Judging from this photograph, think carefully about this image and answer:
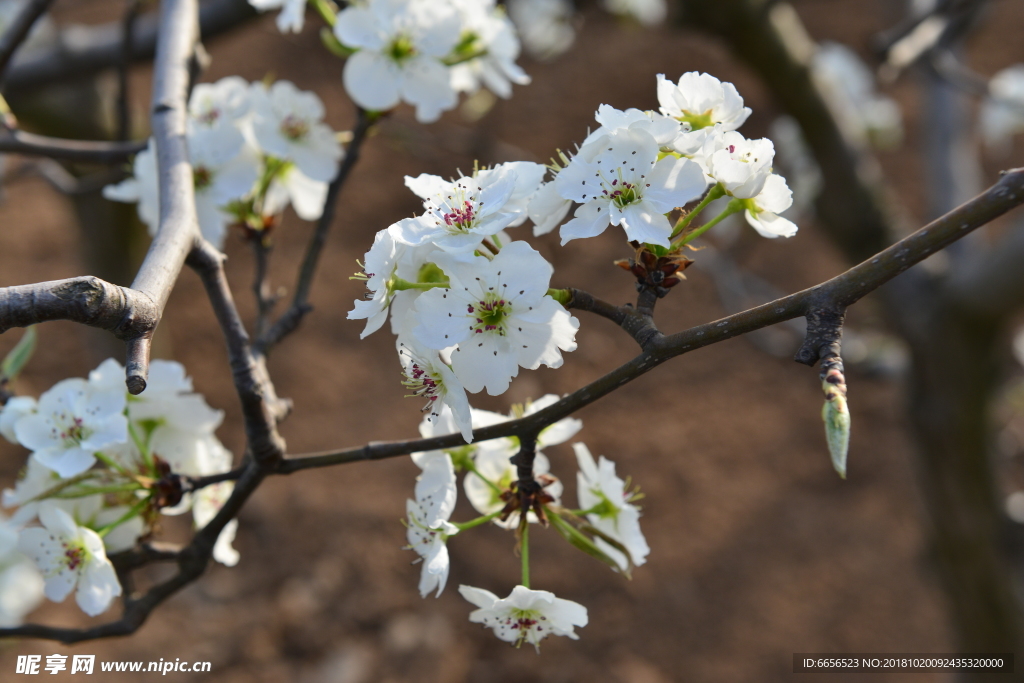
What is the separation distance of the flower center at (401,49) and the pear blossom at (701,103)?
55 centimetres

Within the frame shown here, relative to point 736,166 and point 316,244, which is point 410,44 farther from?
point 736,166

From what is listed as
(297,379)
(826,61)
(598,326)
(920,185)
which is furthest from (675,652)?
(920,185)

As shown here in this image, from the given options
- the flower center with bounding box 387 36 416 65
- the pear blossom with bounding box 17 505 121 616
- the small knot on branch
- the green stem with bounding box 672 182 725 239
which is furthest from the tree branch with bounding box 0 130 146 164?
the small knot on branch

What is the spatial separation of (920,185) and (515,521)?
567cm

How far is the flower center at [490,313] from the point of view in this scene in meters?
0.83

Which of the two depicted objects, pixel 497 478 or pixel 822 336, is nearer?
pixel 822 336

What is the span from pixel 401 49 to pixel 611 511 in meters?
0.85

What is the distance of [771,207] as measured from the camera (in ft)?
3.00

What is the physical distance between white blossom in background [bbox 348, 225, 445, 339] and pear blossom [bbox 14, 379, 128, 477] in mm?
429

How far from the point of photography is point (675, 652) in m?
3.39

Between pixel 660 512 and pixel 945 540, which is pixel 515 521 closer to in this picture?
pixel 945 540

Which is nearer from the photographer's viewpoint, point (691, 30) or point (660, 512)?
point (691, 30)

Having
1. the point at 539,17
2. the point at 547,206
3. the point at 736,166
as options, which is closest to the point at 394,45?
the point at 547,206

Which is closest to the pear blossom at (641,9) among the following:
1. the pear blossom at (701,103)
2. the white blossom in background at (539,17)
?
the white blossom in background at (539,17)
